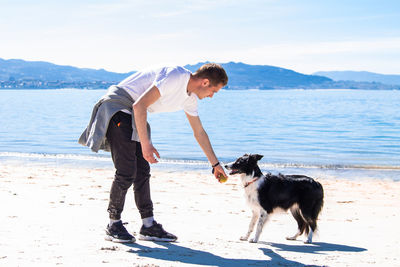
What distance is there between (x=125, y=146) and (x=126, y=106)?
0.39 metres

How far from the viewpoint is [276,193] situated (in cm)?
581

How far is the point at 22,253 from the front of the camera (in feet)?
14.5

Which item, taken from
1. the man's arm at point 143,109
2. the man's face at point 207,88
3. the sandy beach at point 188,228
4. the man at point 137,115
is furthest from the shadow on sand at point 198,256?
the man's face at point 207,88

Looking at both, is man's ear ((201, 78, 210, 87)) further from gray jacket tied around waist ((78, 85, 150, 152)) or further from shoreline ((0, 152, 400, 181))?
shoreline ((0, 152, 400, 181))

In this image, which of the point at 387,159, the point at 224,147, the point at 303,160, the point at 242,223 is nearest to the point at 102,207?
the point at 242,223

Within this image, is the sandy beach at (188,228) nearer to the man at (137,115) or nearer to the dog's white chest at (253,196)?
the dog's white chest at (253,196)

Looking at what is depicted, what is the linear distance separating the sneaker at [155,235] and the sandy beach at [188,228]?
112mm

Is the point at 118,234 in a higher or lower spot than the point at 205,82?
lower

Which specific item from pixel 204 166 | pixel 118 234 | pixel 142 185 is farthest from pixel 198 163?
pixel 118 234

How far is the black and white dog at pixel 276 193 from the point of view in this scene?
18.9 feet

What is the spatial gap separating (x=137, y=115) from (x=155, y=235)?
159 centimetres

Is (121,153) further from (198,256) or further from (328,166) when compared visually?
(328,166)

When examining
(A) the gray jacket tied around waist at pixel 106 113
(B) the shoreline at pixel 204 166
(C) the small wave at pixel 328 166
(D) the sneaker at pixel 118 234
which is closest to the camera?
(A) the gray jacket tied around waist at pixel 106 113

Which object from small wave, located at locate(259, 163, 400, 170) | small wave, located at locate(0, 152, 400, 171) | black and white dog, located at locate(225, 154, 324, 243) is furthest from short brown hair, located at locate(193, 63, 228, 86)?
small wave, located at locate(259, 163, 400, 170)
